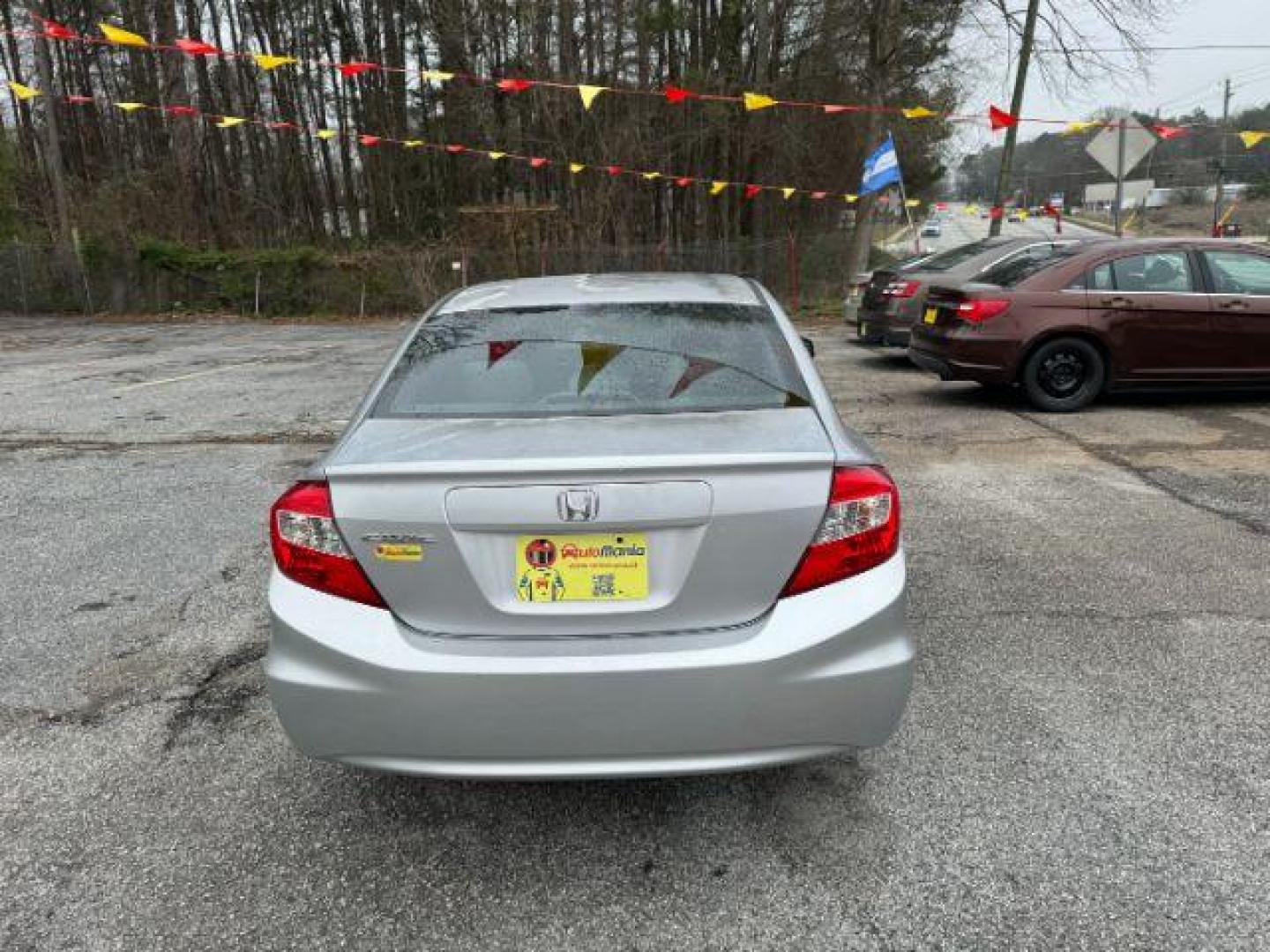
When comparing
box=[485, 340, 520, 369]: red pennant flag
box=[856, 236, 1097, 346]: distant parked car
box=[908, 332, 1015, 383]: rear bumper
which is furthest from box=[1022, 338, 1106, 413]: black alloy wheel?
box=[485, 340, 520, 369]: red pennant flag

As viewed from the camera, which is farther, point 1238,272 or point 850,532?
point 1238,272

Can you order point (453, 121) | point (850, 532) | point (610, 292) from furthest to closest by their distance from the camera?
1. point (453, 121)
2. point (610, 292)
3. point (850, 532)

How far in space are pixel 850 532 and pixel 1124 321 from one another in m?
6.89

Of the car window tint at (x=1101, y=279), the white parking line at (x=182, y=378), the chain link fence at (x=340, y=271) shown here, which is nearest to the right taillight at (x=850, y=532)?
the car window tint at (x=1101, y=279)

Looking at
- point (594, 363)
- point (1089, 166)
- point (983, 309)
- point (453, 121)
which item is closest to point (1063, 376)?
point (983, 309)

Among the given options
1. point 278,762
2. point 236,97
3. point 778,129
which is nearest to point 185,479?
point 278,762

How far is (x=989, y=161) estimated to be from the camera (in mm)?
30016

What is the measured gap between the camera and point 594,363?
2887 mm

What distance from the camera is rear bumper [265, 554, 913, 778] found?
6.94 feet

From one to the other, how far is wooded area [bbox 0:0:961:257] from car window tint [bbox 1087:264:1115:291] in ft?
47.6

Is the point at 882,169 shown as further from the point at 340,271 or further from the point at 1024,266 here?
the point at 340,271

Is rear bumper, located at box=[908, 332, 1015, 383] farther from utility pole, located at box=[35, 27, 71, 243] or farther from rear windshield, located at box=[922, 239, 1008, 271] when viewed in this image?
utility pole, located at box=[35, 27, 71, 243]

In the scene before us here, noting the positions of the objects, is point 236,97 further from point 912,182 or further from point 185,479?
point 185,479

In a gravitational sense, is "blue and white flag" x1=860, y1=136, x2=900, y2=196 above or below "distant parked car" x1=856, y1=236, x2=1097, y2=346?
above
